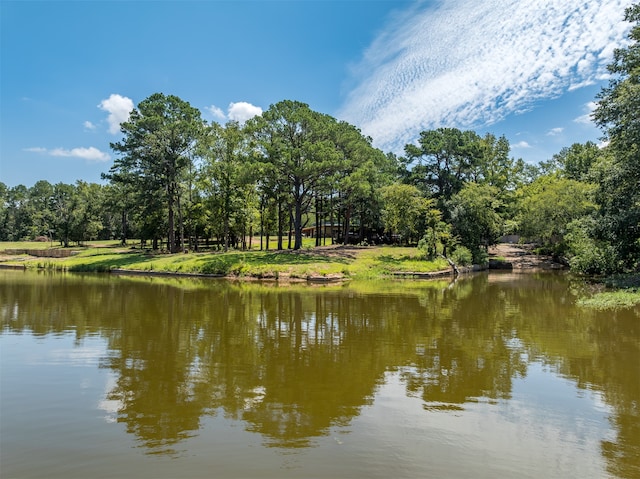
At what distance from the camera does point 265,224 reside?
46469 mm

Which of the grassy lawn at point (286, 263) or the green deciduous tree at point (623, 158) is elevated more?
the green deciduous tree at point (623, 158)

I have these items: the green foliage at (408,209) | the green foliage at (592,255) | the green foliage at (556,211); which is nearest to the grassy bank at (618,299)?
the green foliage at (592,255)

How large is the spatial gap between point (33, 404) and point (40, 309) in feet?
40.6

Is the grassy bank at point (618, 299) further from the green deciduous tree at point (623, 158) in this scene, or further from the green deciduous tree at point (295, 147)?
the green deciduous tree at point (295, 147)

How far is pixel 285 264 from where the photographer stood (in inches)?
1230

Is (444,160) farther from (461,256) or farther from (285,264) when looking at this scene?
(285,264)

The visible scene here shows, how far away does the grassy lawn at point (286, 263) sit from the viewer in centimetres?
3031

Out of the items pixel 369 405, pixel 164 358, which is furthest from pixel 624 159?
pixel 164 358

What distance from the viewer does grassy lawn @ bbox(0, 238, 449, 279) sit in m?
30.3

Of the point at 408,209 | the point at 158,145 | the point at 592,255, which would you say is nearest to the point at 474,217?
the point at 408,209

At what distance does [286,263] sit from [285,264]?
397 millimetres

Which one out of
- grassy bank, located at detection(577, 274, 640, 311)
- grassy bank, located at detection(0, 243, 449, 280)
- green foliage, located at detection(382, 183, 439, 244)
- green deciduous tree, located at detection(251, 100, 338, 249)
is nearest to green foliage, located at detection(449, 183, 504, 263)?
green foliage, located at detection(382, 183, 439, 244)

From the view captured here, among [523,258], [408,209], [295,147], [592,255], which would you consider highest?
[295,147]

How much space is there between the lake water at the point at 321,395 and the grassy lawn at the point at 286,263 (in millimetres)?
14904
